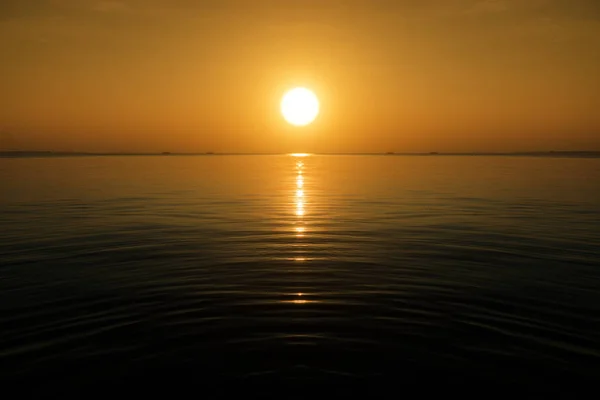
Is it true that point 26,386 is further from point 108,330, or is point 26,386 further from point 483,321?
point 483,321

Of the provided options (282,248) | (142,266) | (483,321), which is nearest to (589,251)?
(483,321)

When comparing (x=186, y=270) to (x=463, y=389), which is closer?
(x=463, y=389)

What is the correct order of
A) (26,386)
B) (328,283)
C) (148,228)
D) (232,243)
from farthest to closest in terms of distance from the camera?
(148,228) < (232,243) < (328,283) < (26,386)

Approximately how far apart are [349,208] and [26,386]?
32.1 metres

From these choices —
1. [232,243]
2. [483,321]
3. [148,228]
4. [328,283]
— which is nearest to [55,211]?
[148,228]

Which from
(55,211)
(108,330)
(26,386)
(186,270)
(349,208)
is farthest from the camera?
(349,208)

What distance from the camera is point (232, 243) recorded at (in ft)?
76.7

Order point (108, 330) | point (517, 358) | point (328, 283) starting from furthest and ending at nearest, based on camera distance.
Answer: point (328, 283)
point (108, 330)
point (517, 358)

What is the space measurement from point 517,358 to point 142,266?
13445 mm

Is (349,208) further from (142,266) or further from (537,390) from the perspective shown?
(537,390)

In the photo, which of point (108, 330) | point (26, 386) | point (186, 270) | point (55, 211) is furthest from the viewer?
point (55, 211)

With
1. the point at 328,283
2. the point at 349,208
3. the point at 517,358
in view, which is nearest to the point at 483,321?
the point at 517,358

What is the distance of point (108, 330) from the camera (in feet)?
37.6

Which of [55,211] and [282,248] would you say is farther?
[55,211]
